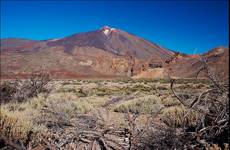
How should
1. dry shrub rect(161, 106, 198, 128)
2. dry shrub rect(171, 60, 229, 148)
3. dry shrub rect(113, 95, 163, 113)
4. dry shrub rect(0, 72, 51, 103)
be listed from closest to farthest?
dry shrub rect(171, 60, 229, 148) → dry shrub rect(161, 106, 198, 128) → dry shrub rect(113, 95, 163, 113) → dry shrub rect(0, 72, 51, 103)

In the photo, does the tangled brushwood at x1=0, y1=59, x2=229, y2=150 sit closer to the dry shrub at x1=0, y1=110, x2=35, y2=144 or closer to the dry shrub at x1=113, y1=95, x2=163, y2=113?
the dry shrub at x1=0, y1=110, x2=35, y2=144

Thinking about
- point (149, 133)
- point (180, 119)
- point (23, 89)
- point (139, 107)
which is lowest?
point (149, 133)

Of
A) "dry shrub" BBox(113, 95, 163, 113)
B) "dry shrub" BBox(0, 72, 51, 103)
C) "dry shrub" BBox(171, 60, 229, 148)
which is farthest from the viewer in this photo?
"dry shrub" BBox(0, 72, 51, 103)

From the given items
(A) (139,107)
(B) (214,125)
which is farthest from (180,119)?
(A) (139,107)

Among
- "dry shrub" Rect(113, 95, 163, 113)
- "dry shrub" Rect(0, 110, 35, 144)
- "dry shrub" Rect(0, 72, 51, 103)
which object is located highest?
"dry shrub" Rect(0, 72, 51, 103)

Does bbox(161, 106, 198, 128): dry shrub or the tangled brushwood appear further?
bbox(161, 106, 198, 128): dry shrub

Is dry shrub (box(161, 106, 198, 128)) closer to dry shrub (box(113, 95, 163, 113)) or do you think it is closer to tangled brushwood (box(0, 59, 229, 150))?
tangled brushwood (box(0, 59, 229, 150))

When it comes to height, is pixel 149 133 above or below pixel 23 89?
below

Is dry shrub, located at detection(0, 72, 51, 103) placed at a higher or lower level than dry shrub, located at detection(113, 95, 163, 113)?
higher

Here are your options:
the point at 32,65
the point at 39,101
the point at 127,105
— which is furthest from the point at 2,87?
the point at 32,65

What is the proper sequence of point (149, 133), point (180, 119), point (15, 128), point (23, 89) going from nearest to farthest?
point (149, 133)
point (15, 128)
point (180, 119)
point (23, 89)

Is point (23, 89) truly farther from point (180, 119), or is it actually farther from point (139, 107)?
point (180, 119)

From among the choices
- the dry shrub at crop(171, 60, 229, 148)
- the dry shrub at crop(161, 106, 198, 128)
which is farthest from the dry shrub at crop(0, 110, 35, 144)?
the dry shrub at crop(161, 106, 198, 128)

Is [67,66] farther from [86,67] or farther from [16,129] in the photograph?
[16,129]
